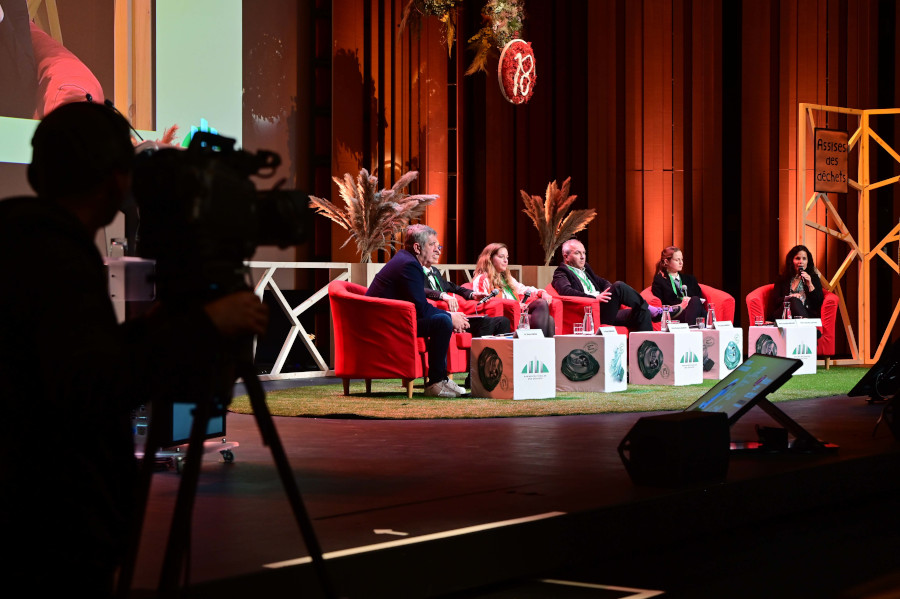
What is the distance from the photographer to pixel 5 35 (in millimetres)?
7336

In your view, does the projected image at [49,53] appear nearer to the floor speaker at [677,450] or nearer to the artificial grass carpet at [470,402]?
the artificial grass carpet at [470,402]

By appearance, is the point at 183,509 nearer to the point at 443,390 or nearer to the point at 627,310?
the point at 443,390

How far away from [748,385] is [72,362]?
3177 mm

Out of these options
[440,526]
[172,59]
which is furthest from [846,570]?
[172,59]

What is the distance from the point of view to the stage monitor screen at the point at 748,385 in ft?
12.4

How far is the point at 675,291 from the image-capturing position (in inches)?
330

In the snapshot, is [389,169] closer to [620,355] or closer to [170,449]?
[620,355]

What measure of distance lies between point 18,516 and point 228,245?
0.37m

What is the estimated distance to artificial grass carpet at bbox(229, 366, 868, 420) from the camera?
5582mm

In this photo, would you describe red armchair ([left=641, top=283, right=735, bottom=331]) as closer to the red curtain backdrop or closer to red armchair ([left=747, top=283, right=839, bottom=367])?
red armchair ([left=747, top=283, right=839, bottom=367])

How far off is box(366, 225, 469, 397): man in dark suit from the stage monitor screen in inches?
104

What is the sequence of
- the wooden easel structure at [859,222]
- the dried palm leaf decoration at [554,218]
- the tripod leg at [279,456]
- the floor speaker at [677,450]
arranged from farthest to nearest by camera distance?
1. the dried palm leaf decoration at [554,218]
2. the wooden easel structure at [859,222]
3. the floor speaker at [677,450]
4. the tripod leg at [279,456]

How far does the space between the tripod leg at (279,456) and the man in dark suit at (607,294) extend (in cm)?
652

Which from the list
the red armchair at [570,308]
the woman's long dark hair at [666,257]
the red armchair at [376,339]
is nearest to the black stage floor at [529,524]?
the red armchair at [376,339]
